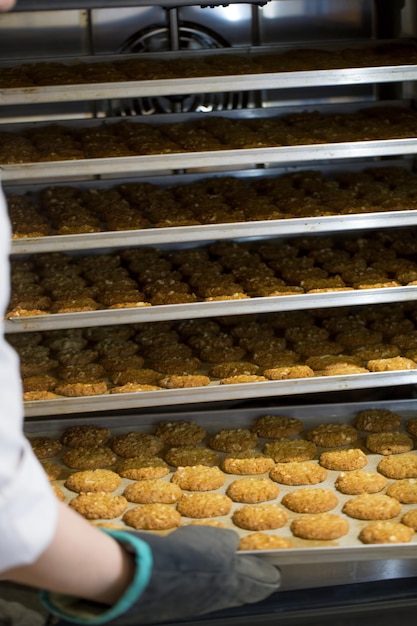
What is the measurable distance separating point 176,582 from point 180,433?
130cm

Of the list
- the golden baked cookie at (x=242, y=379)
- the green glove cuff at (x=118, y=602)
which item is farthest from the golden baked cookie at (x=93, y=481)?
the green glove cuff at (x=118, y=602)

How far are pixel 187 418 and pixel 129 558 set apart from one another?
4.89ft

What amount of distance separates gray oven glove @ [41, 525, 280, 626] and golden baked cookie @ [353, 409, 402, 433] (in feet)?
3.53

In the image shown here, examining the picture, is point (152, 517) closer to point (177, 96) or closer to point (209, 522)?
point (209, 522)

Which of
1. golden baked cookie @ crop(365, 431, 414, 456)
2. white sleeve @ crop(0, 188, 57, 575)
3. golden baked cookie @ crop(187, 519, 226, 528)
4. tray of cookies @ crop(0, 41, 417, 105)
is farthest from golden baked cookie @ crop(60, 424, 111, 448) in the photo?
white sleeve @ crop(0, 188, 57, 575)

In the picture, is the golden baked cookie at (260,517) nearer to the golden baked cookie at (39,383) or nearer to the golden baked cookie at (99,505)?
the golden baked cookie at (99,505)

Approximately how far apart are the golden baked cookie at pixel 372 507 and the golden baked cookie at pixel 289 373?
48cm

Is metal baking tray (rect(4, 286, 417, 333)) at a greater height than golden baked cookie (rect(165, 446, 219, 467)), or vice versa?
metal baking tray (rect(4, 286, 417, 333))

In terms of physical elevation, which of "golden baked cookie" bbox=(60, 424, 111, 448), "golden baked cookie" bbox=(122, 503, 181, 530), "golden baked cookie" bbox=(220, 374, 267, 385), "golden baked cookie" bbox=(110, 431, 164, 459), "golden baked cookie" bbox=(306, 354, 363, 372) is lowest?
"golden baked cookie" bbox=(122, 503, 181, 530)

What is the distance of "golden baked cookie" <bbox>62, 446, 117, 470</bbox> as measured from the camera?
2.98 metres

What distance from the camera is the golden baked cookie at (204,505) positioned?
2689 mm

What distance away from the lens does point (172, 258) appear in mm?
3551

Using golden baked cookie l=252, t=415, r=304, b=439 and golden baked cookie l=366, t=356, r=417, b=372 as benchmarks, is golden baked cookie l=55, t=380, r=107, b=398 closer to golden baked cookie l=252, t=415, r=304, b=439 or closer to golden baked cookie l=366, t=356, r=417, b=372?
golden baked cookie l=252, t=415, r=304, b=439

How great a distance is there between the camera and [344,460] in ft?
9.60
